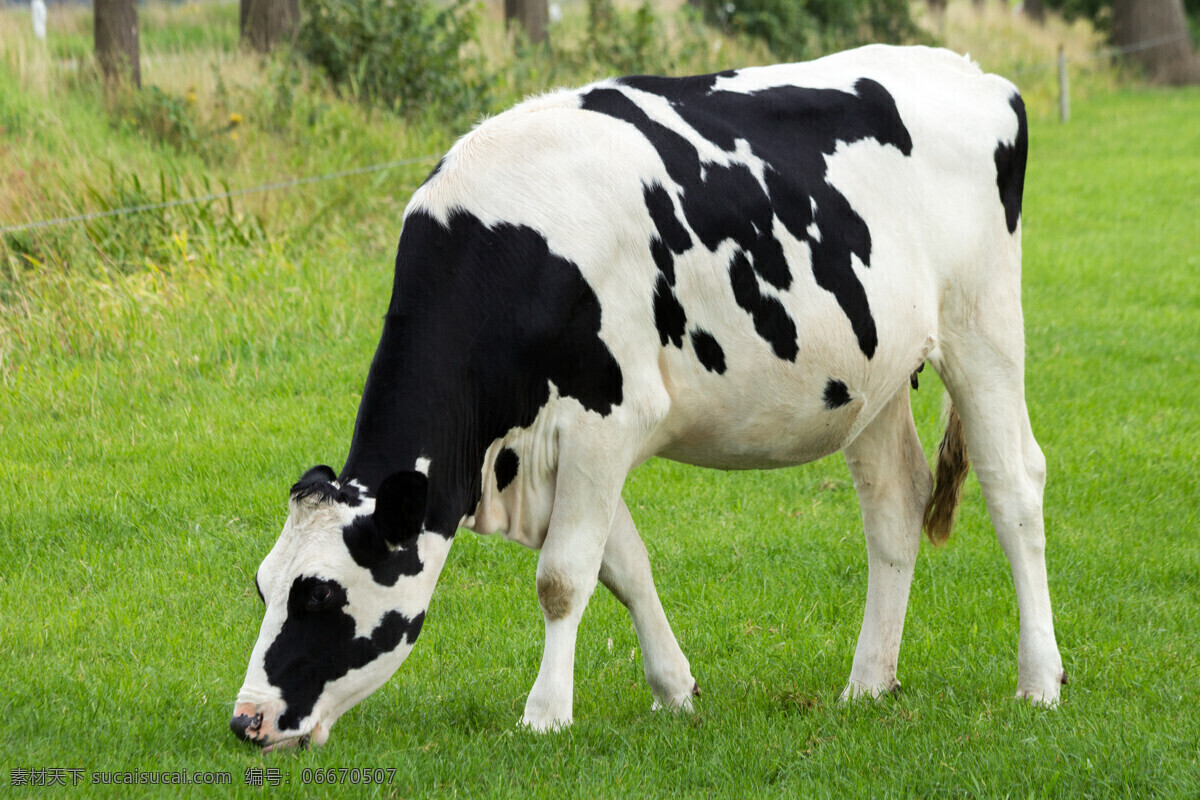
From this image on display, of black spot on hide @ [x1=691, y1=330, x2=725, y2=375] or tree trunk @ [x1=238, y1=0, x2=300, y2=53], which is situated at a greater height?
black spot on hide @ [x1=691, y1=330, x2=725, y2=375]

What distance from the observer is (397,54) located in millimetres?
13602

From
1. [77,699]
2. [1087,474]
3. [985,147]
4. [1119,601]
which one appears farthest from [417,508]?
[1087,474]

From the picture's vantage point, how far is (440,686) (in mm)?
4699

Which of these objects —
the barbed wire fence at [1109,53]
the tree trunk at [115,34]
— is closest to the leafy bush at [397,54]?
the tree trunk at [115,34]

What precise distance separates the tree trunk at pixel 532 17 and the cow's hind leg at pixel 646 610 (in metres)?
15.8

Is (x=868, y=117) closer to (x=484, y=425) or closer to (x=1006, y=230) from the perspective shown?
(x=1006, y=230)

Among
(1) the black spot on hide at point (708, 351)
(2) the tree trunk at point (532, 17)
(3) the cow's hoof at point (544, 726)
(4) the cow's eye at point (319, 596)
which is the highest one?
(1) the black spot on hide at point (708, 351)

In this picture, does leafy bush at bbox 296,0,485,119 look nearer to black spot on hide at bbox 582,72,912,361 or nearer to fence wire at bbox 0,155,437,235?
fence wire at bbox 0,155,437,235

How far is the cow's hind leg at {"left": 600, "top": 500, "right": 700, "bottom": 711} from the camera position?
430 cm

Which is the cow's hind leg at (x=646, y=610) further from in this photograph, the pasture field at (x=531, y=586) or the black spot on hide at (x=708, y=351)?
the black spot on hide at (x=708, y=351)

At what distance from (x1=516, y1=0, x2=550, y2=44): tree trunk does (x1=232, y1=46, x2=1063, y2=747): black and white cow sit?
1510cm

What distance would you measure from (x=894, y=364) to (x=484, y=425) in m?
1.45

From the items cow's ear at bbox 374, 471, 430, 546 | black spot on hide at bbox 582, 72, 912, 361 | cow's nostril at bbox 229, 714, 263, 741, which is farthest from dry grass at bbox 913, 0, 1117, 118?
cow's nostril at bbox 229, 714, 263, 741

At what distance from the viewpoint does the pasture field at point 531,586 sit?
385cm
